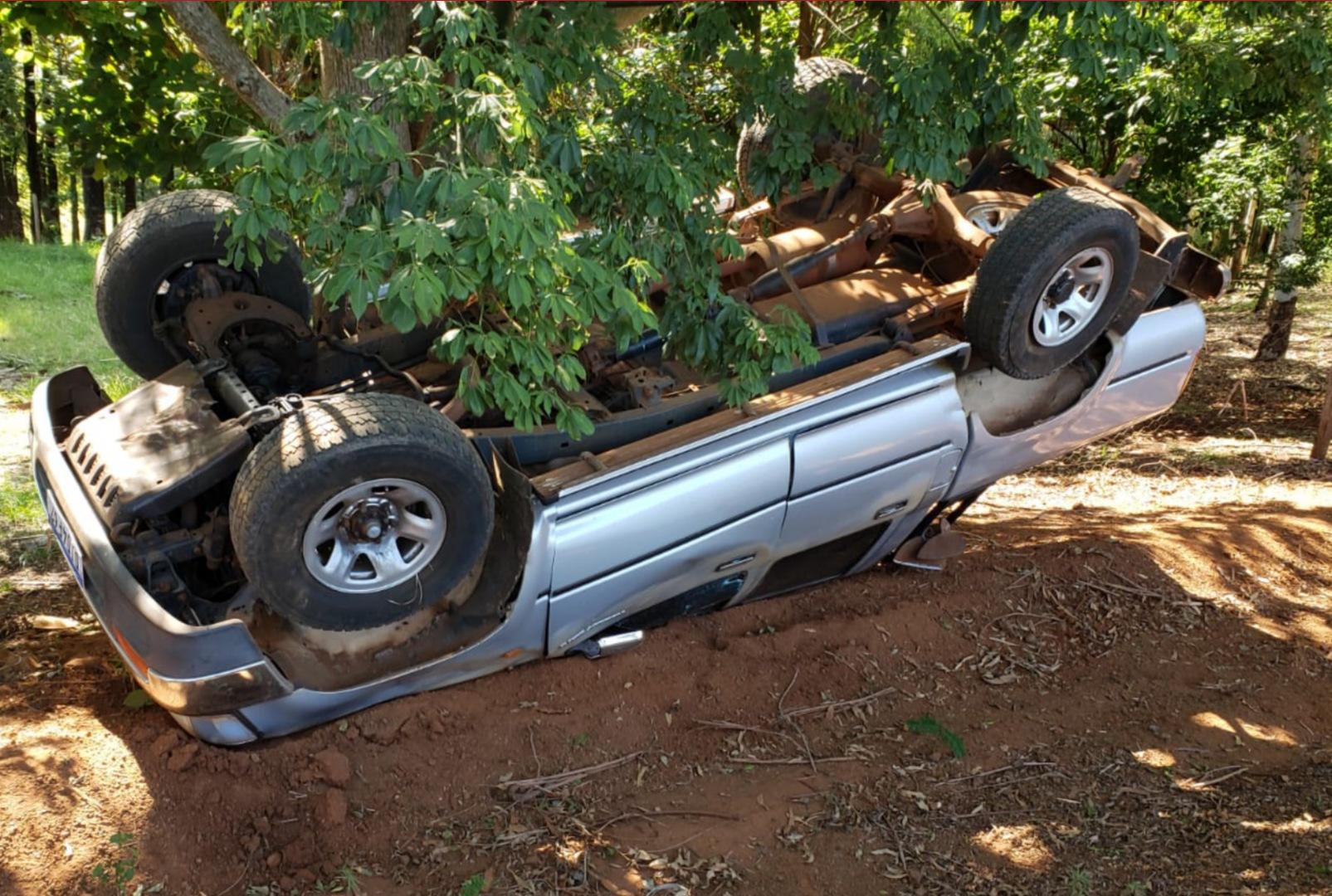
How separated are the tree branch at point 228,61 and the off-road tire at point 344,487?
2.16 meters

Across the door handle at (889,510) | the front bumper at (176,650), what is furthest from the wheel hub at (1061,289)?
the front bumper at (176,650)

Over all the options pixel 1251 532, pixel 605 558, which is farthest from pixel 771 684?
pixel 1251 532

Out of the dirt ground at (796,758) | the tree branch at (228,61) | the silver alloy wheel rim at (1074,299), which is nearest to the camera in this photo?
the dirt ground at (796,758)

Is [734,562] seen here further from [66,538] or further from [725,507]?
[66,538]

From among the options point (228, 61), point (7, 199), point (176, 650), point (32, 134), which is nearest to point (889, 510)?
point (176, 650)

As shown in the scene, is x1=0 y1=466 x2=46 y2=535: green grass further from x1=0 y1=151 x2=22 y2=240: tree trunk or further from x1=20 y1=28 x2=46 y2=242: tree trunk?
x1=0 y1=151 x2=22 y2=240: tree trunk

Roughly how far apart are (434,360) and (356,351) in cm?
33

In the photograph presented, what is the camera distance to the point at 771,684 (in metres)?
4.54

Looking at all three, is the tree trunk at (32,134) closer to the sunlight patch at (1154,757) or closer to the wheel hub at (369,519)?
the wheel hub at (369,519)

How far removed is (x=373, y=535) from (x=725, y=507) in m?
1.30

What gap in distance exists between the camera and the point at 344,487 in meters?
3.38

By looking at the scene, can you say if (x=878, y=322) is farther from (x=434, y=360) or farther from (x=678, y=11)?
(x=434, y=360)

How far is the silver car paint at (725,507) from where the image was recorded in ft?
12.6

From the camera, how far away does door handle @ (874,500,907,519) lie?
15.0 ft
